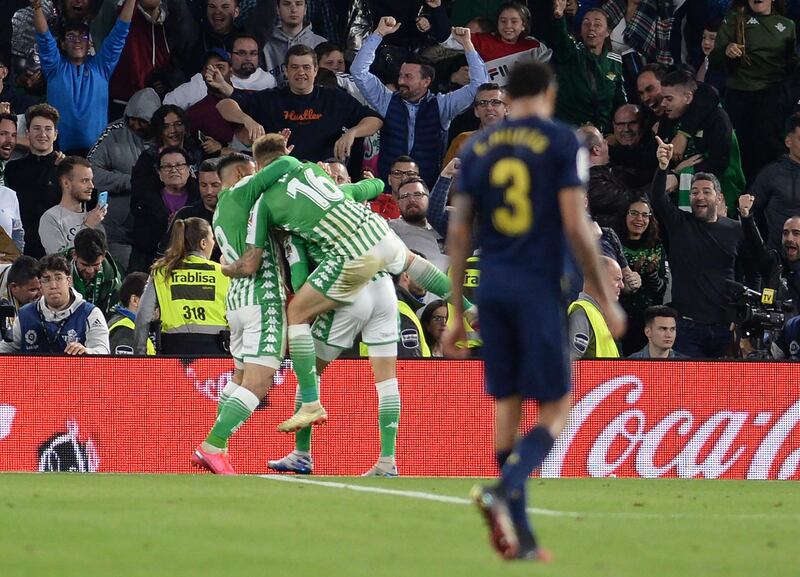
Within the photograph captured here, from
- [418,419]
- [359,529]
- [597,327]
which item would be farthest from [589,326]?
[359,529]

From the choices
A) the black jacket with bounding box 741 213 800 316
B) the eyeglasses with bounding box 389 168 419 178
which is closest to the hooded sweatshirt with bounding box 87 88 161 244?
the eyeglasses with bounding box 389 168 419 178

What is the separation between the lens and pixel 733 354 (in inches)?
541

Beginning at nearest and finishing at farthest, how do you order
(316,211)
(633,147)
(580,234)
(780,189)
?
(580,234)
(316,211)
(780,189)
(633,147)

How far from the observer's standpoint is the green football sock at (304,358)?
10.2 meters

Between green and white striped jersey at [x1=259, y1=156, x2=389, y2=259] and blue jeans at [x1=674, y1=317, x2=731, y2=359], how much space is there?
4540mm

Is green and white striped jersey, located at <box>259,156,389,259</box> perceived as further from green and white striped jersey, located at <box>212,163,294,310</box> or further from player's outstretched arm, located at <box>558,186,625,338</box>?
player's outstretched arm, located at <box>558,186,625,338</box>

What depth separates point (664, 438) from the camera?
38.3ft

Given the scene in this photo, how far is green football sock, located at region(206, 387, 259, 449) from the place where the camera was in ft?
33.4

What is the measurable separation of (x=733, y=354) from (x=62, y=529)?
8397 millimetres

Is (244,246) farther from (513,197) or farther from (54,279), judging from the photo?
(513,197)

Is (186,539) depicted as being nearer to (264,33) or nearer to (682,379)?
(682,379)

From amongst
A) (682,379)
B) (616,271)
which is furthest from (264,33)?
(682,379)

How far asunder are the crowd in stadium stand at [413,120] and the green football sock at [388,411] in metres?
1.92

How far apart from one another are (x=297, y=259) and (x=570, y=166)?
5.01 meters
